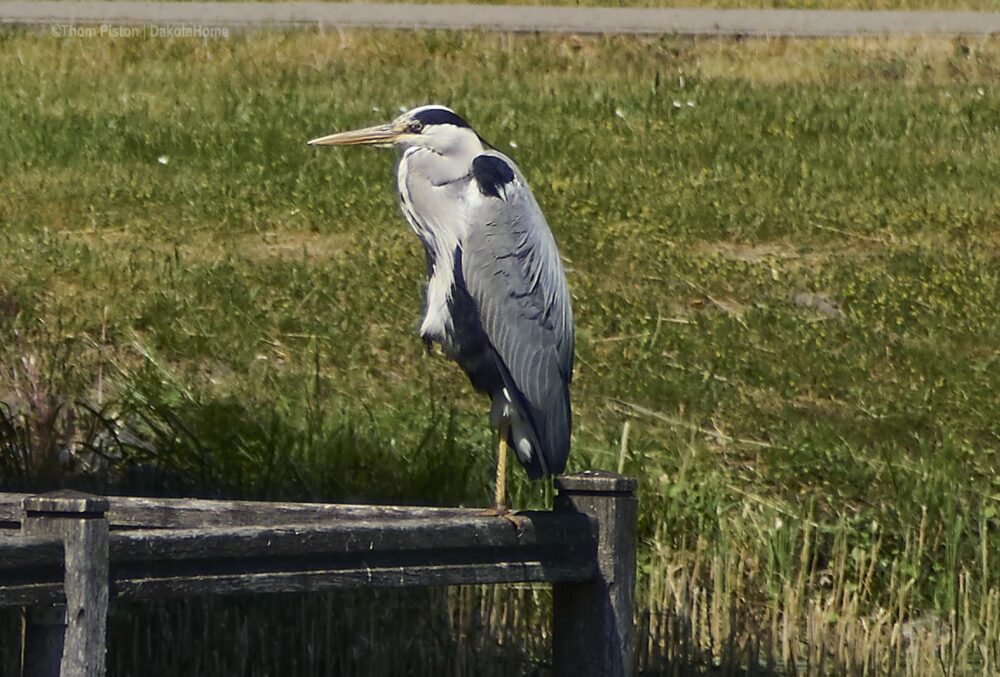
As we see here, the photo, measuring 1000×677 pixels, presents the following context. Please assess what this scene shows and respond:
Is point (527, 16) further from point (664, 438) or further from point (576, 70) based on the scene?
point (664, 438)

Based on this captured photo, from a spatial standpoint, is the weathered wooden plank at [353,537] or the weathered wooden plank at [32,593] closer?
the weathered wooden plank at [32,593]

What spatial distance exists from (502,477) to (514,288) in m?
0.43

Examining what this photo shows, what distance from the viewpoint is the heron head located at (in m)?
4.26

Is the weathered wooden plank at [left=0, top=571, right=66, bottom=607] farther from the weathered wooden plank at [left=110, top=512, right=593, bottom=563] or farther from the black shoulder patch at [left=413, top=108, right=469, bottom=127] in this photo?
the black shoulder patch at [left=413, top=108, right=469, bottom=127]

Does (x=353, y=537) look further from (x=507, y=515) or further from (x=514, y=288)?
(x=514, y=288)

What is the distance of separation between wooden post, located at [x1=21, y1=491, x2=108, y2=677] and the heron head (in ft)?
4.12

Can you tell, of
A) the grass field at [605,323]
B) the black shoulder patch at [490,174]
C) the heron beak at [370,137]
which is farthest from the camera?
the grass field at [605,323]

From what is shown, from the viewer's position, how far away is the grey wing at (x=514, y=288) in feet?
13.8

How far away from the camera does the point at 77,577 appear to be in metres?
3.26

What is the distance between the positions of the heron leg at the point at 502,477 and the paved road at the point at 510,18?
10.5m

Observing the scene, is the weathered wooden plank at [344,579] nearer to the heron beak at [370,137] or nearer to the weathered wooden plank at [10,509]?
the weathered wooden plank at [10,509]

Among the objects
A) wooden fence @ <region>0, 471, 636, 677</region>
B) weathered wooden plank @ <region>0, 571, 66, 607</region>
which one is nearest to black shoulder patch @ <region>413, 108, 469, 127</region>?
wooden fence @ <region>0, 471, 636, 677</region>

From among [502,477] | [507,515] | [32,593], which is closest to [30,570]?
[32,593]

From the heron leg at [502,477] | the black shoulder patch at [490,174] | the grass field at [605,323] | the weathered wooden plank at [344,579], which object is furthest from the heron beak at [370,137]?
the grass field at [605,323]
